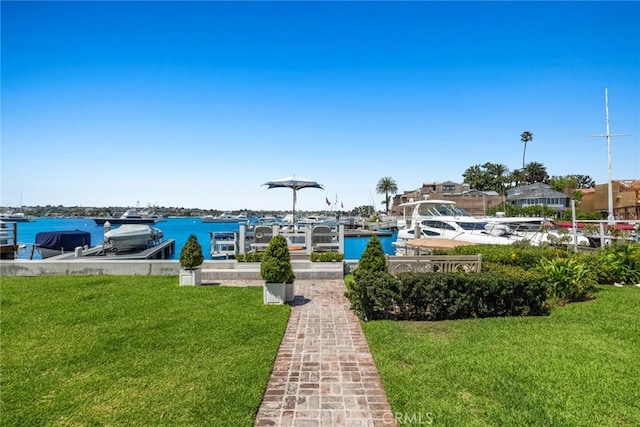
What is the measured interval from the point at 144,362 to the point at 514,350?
5.10m

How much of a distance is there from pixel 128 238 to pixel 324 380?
17.9 metres

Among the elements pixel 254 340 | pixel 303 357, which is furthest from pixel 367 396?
pixel 254 340

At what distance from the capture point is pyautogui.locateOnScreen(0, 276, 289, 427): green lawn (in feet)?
10.1

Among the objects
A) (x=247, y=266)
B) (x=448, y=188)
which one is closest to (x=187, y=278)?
(x=247, y=266)

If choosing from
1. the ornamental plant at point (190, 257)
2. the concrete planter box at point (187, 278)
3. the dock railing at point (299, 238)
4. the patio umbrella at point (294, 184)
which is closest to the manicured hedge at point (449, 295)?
the ornamental plant at point (190, 257)

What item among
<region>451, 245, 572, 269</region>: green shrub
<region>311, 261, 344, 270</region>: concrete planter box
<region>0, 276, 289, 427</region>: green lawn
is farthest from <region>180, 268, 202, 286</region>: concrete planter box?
<region>451, 245, 572, 269</region>: green shrub

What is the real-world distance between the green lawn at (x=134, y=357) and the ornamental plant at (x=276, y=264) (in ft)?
2.13

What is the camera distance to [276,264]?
277 inches

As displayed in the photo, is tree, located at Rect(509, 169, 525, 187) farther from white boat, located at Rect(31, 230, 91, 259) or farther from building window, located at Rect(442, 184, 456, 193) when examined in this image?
white boat, located at Rect(31, 230, 91, 259)

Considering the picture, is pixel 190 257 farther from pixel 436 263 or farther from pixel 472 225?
pixel 472 225

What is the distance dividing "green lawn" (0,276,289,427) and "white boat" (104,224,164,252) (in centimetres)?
1024

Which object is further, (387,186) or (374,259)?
(387,186)

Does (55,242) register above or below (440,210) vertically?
below

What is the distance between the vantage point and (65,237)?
57.8 ft
